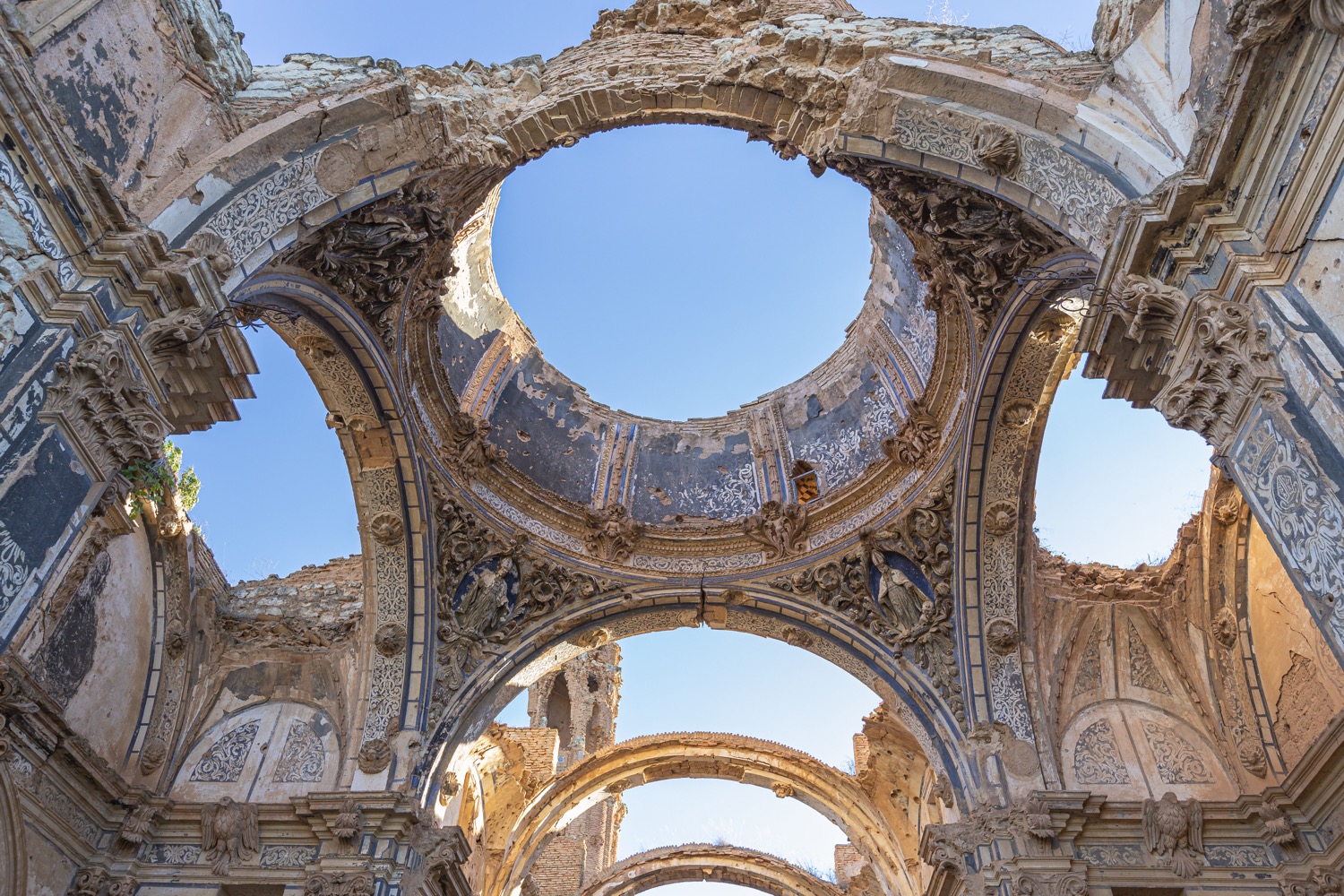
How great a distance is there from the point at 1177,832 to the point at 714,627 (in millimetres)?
5677

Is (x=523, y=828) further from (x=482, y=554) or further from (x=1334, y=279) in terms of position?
(x=1334, y=279)

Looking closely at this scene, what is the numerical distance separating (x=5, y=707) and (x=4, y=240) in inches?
210

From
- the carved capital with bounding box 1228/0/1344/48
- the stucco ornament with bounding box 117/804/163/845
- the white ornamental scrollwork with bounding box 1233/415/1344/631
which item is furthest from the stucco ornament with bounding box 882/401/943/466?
the stucco ornament with bounding box 117/804/163/845

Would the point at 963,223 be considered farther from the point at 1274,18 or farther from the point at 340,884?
the point at 340,884

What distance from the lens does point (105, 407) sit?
4.77 meters

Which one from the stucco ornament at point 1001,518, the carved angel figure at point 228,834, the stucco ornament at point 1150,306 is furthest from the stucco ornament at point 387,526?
the stucco ornament at point 1150,306

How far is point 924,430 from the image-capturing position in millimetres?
11344

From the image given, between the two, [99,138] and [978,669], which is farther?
[978,669]

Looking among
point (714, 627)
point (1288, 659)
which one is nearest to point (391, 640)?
point (714, 627)

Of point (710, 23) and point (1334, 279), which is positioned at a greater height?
point (710, 23)

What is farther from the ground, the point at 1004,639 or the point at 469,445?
the point at 469,445

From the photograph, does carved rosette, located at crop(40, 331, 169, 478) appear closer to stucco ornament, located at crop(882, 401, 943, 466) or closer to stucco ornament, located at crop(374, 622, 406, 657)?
stucco ornament, located at crop(374, 622, 406, 657)

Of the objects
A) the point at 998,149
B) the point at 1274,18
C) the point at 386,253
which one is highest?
the point at 386,253

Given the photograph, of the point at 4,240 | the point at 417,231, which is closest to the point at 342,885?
the point at 417,231
